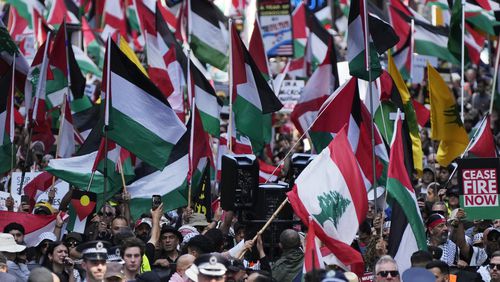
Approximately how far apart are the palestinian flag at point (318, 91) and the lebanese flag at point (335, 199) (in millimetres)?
6983

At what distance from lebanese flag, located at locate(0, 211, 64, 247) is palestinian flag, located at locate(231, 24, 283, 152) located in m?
4.16

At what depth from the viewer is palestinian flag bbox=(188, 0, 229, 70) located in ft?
82.3

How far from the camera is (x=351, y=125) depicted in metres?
18.8

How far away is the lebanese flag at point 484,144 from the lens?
20188mm

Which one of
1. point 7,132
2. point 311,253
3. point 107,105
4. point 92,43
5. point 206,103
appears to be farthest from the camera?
point 92,43

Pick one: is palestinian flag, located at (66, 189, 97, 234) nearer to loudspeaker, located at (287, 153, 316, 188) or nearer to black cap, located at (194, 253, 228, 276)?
loudspeaker, located at (287, 153, 316, 188)

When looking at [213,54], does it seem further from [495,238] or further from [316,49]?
[495,238]

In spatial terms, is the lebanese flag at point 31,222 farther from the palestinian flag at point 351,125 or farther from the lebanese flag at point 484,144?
the lebanese flag at point 484,144

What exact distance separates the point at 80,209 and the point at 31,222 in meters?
0.77

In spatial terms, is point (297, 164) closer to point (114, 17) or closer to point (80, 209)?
point (80, 209)

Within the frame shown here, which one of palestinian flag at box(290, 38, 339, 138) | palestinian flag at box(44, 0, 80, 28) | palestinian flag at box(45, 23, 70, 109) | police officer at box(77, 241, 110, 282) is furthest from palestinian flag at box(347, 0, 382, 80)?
palestinian flag at box(44, 0, 80, 28)

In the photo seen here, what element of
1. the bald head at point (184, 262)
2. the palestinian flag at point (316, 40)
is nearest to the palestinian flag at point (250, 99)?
the bald head at point (184, 262)

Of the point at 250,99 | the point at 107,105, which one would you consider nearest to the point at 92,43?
the point at 250,99

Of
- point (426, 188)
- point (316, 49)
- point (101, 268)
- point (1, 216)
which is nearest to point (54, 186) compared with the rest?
point (1, 216)
